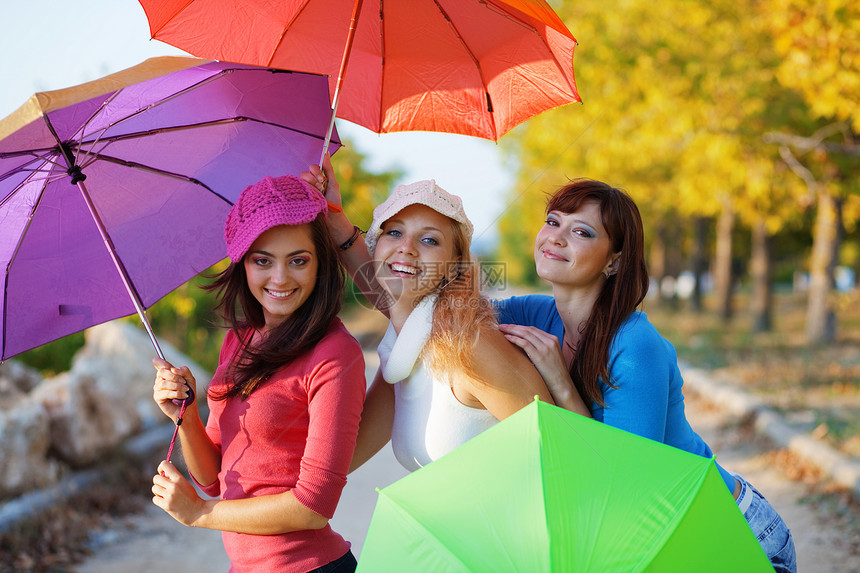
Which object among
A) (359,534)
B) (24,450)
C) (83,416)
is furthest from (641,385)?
(83,416)

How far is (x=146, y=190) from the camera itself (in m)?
2.88

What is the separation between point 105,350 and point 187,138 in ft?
19.2

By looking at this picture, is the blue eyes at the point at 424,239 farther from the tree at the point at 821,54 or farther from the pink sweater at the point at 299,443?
the tree at the point at 821,54

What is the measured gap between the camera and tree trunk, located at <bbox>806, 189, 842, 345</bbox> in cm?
1312

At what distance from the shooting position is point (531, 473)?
172 cm

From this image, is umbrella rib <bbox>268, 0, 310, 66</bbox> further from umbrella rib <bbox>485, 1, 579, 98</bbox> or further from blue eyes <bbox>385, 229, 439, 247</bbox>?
blue eyes <bbox>385, 229, 439, 247</bbox>

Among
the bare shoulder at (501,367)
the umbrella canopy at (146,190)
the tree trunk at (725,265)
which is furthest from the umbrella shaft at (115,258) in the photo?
the tree trunk at (725,265)

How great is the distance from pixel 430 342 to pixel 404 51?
128 centimetres

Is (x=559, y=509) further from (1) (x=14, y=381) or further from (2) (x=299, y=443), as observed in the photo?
(1) (x=14, y=381)

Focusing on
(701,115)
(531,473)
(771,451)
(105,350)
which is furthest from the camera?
(701,115)

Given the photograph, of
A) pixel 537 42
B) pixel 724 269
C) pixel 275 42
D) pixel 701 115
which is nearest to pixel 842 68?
pixel 701 115

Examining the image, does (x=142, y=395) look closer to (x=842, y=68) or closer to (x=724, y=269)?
(x=842, y=68)

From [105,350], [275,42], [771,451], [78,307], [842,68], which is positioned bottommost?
[771,451]

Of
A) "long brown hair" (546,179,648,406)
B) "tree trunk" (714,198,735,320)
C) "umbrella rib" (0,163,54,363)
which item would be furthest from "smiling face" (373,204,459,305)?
"tree trunk" (714,198,735,320)
